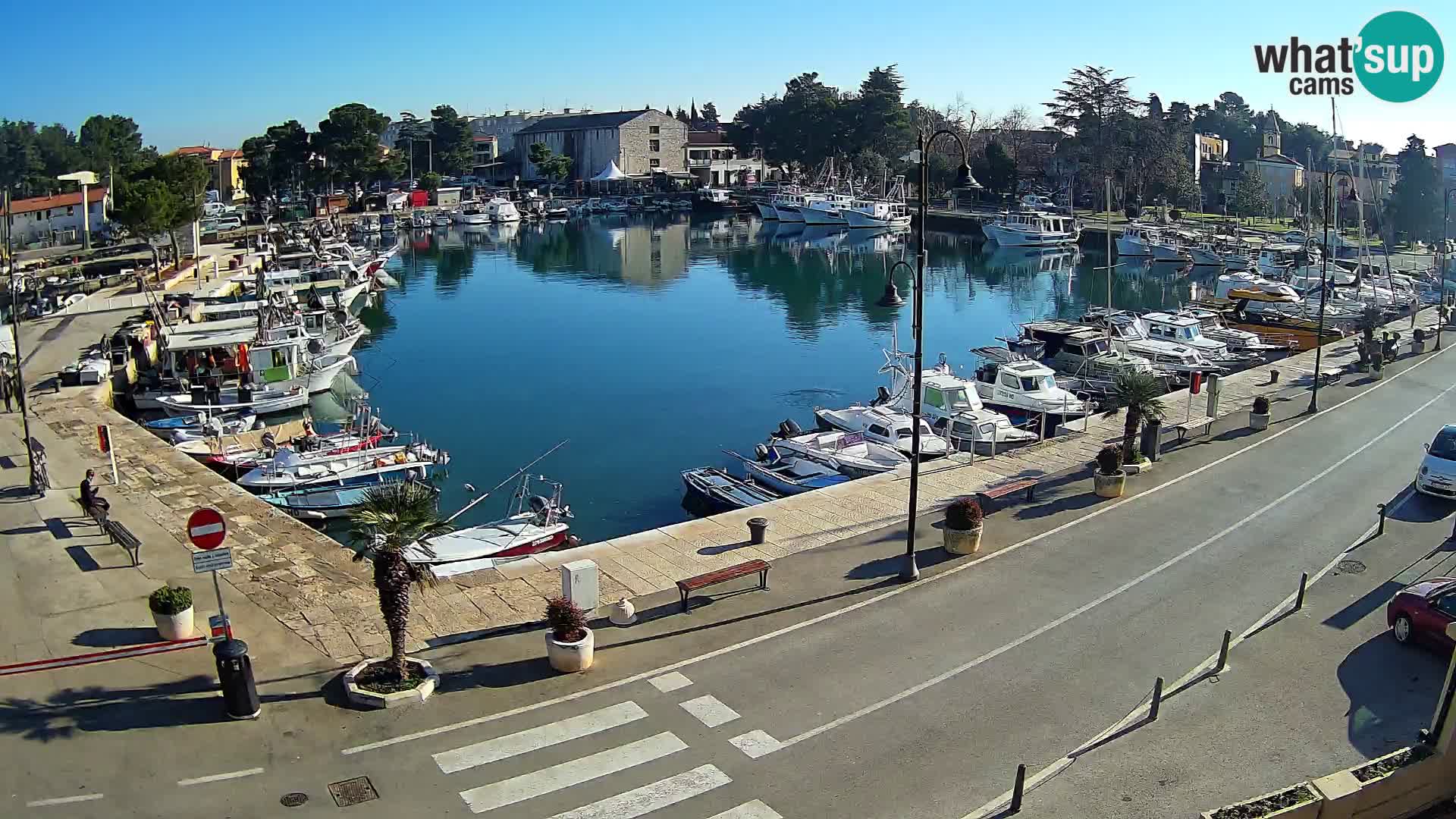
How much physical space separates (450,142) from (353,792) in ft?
495

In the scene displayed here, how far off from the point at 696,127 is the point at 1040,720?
193 metres

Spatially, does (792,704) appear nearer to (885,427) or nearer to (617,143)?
(885,427)

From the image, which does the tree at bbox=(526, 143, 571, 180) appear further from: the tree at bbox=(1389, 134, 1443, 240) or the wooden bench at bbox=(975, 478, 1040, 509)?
the wooden bench at bbox=(975, 478, 1040, 509)

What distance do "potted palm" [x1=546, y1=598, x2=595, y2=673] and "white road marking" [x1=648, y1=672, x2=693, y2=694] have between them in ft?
3.17

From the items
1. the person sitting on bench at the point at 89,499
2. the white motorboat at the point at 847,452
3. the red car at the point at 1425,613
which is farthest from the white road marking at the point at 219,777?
the white motorboat at the point at 847,452

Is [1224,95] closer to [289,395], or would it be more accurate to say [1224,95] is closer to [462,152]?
[462,152]

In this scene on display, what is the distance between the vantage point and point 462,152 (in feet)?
502

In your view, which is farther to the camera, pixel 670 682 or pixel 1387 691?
pixel 670 682

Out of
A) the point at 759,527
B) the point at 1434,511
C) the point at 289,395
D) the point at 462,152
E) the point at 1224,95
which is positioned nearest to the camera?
the point at 759,527

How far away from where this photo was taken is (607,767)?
12.4 metres

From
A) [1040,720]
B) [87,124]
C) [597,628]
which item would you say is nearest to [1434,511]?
[1040,720]

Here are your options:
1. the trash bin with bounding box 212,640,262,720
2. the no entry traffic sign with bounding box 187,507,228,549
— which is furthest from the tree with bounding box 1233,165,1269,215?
the trash bin with bounding box 212,640,262,720

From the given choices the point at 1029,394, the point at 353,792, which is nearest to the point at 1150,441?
the point at 1029,394

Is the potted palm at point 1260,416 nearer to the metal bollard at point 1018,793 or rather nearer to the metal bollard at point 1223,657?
the metal bollard at point 1223,657
